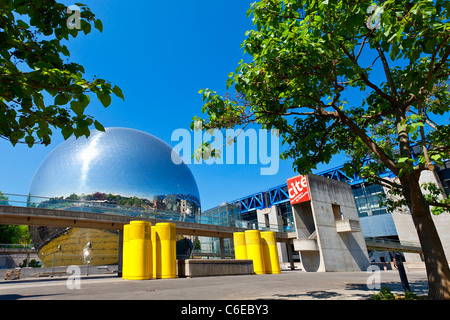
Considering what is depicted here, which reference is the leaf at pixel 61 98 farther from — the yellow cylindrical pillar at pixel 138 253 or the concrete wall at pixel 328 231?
the concrete wall at pixel 328 231

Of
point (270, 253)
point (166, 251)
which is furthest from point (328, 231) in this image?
point (166, 251)

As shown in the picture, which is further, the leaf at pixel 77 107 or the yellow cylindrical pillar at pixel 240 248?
the yellow cylindrical pillar at pixel 240 248

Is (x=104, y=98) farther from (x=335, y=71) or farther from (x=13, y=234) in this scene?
(x=13, y=234)

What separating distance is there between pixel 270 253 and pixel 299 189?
7.91m

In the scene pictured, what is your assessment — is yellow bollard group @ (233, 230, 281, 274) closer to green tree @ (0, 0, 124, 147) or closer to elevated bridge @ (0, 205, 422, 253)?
elevated bridge @ (0, 205, 422, 253)

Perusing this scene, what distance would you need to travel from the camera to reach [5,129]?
3.61 meters

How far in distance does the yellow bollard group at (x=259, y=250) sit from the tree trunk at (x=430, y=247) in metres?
15.8

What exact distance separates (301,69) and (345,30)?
4.10 ft

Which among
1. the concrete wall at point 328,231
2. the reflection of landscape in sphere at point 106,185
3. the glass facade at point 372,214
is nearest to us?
the concrete wall at point 328,231

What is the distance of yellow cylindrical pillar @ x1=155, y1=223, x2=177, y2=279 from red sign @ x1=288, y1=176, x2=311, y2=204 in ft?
48.3

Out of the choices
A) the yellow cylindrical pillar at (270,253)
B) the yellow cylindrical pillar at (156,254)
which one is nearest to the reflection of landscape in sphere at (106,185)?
the yellow cylindrical pillar at (156,254)

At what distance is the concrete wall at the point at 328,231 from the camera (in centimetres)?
2527

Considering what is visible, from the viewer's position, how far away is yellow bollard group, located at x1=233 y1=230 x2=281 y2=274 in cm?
2097
